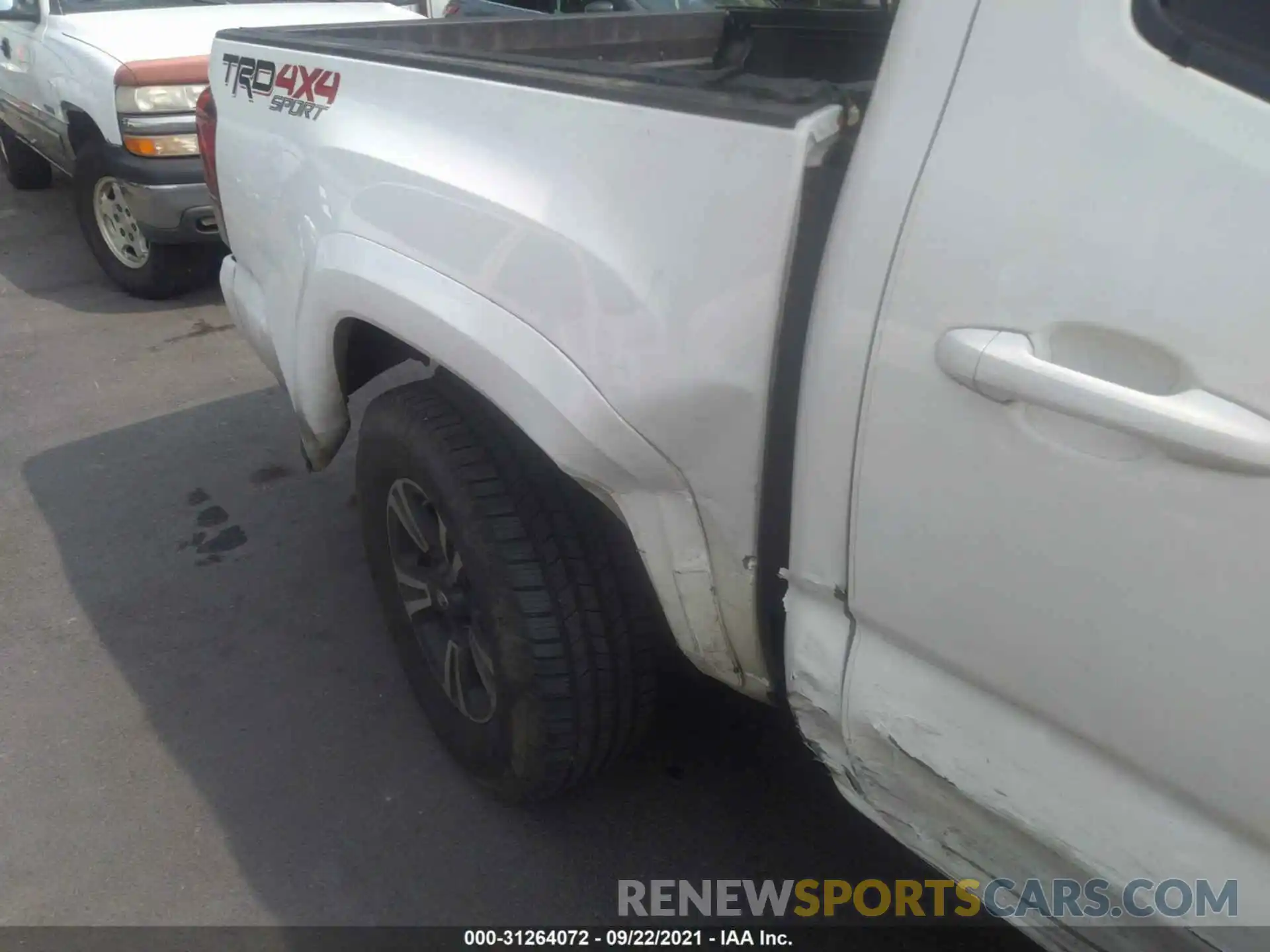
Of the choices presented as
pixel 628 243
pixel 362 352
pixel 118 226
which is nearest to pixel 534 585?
pixel 628 243

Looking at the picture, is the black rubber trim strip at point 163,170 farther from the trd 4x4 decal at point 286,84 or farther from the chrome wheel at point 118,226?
the trd 4x4 decal at point 286,84

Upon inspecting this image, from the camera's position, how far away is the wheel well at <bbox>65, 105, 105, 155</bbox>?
4891 mm

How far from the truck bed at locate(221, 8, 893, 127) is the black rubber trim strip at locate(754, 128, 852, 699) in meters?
0.28

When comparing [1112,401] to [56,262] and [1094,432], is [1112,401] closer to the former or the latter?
[1094,432]

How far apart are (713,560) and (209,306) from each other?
443 cm

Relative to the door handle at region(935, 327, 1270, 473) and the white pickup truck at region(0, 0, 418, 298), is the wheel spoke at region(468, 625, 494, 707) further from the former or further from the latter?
the white pickup truck at region(0, 0, 418, 298)

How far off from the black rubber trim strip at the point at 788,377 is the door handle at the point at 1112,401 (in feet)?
0.76

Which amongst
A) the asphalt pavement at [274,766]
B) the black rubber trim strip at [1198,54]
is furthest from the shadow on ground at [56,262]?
the black rubber trim strip at [1198,54]

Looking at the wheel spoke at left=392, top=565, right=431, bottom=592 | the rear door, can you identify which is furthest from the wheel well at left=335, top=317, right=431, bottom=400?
the rear door

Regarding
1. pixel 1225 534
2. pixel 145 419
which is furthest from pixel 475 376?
pixel 145 419

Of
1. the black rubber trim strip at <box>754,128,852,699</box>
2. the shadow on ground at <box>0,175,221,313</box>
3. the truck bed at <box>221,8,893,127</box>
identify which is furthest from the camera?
the shadow on ground at <box>0,175,221,313</box>

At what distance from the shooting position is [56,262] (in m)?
5.90

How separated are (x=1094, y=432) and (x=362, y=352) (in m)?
1.69

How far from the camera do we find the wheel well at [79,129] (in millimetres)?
4891
